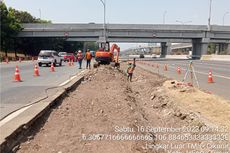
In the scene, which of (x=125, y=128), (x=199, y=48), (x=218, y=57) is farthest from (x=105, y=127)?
(x=199, y=48)

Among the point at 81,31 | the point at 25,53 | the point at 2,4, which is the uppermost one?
the point at 2,4

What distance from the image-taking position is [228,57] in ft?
196

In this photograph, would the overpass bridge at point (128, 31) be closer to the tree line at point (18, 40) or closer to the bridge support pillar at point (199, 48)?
the bridge support pillar at point (199, 48)

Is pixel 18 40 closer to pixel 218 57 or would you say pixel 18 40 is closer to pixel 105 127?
pixel 218 57

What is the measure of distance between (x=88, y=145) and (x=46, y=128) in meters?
1.56

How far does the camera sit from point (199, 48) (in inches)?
2977

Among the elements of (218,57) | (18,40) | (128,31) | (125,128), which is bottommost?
(218,57)

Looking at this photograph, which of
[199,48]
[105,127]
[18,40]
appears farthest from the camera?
[199,48]

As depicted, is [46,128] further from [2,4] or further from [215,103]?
[2,4]

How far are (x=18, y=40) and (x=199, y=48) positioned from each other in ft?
133

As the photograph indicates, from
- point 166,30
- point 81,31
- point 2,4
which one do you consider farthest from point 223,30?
point 2,4

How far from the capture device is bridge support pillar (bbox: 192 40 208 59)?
2889 inches

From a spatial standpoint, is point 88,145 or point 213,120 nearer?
point 88,145

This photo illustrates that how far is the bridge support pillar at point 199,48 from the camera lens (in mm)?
73375
